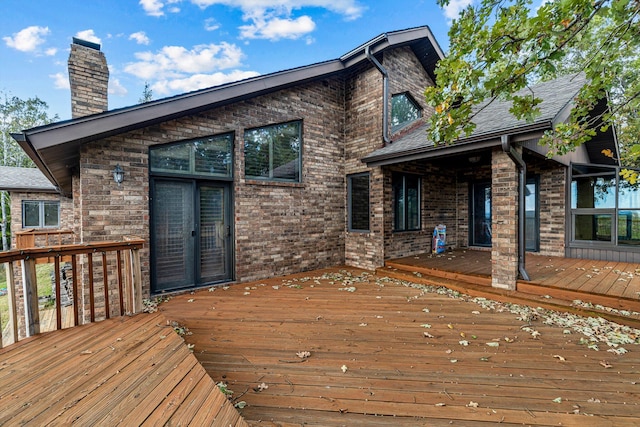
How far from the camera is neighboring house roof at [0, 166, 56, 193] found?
11.5 metres

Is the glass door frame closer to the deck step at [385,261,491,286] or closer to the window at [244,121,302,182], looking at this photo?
the window at [244,121,302,182]

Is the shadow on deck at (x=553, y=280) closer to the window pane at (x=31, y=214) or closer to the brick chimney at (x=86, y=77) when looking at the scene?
the brick chimney at (x=86, y=77)

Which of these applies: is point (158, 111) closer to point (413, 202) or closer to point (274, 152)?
point (274, 152)

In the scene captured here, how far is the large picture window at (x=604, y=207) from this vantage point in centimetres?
629

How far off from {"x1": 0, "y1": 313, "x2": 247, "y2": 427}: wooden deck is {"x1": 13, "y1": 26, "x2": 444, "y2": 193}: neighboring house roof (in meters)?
2.61

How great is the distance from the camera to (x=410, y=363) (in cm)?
269

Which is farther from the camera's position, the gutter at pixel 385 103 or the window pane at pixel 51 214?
the window pane at pixel 51 214

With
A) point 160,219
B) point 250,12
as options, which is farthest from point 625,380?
point 250,12

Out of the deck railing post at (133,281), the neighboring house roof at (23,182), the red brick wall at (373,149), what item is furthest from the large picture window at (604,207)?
the neighboring house roof at (23,182)

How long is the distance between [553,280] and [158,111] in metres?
6.88

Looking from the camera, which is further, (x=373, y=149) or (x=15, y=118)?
(x=15, y=118)

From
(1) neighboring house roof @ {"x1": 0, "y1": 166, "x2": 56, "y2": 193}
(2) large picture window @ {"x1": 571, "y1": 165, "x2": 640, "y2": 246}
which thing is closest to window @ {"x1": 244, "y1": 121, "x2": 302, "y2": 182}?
(2) large picture window @ {"x1": 571, "y1": 165, "x2": 640, "y2": 246}

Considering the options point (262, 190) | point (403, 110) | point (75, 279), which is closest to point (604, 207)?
point (403, 110)

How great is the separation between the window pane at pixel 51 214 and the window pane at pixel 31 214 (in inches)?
10.1
